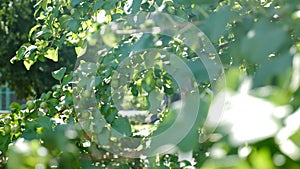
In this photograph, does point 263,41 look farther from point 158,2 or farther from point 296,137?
point 158,2

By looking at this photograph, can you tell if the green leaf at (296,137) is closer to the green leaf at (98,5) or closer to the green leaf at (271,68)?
the green leaf at (271,68)

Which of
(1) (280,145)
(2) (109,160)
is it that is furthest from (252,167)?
(2) (109,160)

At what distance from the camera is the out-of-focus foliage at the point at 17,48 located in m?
7.96

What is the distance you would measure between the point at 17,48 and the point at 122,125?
727cm

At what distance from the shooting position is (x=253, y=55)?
58 cm

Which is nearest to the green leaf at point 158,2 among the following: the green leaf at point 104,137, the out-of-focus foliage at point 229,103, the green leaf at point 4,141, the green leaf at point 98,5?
the out-of-focus foliage at point 229,103

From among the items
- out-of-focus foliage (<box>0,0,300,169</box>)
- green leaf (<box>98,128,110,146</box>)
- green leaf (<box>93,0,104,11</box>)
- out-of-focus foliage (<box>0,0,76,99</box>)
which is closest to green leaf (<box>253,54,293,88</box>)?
out-of-focus foliage (<box>0,0,300,169</box>)

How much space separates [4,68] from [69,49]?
4.00 feet

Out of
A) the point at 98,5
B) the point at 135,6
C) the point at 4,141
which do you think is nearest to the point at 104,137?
the point at 4,141

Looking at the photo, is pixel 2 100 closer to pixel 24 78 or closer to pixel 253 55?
pixel 24 78

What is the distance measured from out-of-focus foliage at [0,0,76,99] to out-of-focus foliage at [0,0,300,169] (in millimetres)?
6106

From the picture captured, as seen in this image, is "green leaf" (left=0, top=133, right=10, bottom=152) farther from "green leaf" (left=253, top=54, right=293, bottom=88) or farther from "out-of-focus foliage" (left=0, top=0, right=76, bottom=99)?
"out-of-focus foliage" (left=0, top=0, right=76, bottom=99)

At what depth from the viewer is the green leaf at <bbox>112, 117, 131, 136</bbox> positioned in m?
1.21

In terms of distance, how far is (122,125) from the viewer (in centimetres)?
122
